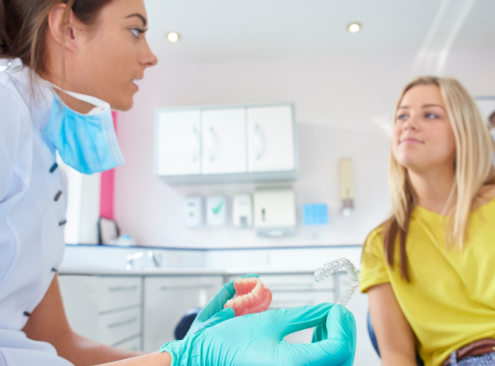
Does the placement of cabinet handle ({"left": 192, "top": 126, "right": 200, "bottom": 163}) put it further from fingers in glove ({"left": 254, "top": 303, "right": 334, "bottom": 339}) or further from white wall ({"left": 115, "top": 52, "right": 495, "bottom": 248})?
fingers in glove ({"left": 254, "top": 303, "right": 334, "bottom": 339})

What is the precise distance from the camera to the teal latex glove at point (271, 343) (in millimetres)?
439

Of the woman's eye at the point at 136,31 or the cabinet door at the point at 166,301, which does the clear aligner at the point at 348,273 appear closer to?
the woman's eye at the point at 136,31

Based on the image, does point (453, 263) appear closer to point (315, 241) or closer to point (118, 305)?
point (118, 305)

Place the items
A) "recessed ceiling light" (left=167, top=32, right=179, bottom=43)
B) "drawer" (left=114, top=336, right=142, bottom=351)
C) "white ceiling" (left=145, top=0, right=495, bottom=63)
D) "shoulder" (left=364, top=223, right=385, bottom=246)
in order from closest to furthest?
1. "shoulder" (left=364, top=223, right=385, bottom=246)
2. "drawer" (left=114, top=336, right=142, bottom=351)
3. "white ceiling" (left=145, top=0, right=495, bottom=63)
4. "recessed ceiling light" (left=167, top=32, right=179, bottom=43)

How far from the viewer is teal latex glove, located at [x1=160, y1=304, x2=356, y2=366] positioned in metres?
0.44

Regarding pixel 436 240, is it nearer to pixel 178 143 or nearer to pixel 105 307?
pixel 105 307

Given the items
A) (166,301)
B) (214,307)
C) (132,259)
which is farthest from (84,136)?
(132,259)

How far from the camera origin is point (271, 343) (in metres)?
0.47

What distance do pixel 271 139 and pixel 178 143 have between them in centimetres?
74

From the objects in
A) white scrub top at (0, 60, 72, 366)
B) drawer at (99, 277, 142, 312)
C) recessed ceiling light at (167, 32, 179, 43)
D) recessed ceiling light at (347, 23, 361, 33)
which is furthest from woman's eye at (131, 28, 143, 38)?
recessed ceiling light at (347, 23, 361, 33)

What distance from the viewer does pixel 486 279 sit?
3.34 feet

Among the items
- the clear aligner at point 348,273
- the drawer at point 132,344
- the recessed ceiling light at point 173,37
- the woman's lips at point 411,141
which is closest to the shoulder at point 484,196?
the woman's lips at point 411,141

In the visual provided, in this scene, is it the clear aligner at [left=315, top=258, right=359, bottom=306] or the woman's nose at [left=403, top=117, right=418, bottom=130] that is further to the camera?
the woman's nose at [left=403, top=117, right=418, bottom=130]

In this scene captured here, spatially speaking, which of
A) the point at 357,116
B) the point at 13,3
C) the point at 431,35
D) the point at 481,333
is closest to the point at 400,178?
the point at 481,333
